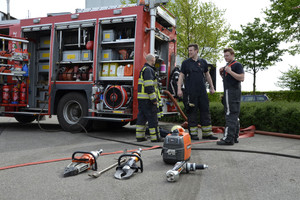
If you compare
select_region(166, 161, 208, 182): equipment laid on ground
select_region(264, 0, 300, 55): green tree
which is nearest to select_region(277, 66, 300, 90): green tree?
select_region(264, 0, 300, 55): green tree

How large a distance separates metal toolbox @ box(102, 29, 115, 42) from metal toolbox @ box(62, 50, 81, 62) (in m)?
0.93

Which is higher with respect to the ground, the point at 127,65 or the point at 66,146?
the point at 127,65

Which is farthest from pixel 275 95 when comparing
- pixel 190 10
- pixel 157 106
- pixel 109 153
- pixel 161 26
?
pixel 109 153

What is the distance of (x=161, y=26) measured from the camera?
7012 mm

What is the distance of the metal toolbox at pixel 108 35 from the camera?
21.7 ft

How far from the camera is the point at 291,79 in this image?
26219 mm

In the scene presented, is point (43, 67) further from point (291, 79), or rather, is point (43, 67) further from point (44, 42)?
point (291, 79)

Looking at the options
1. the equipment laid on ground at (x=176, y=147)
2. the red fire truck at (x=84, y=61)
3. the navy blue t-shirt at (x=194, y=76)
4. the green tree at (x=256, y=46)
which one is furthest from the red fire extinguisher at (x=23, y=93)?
the green tree at (x=256, y=46)

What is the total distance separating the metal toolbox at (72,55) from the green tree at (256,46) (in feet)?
55.5

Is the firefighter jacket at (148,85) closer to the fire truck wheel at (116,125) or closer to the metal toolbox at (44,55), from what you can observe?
the fire truck wheel at (116,125)

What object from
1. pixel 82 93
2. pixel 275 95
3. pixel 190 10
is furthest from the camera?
pixel 275 95

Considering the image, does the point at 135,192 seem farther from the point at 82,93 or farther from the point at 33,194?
the point at 82,93

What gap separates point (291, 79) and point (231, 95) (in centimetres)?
2456

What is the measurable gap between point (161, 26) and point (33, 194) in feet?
17.9
